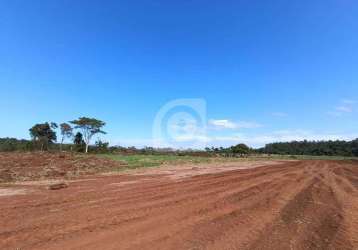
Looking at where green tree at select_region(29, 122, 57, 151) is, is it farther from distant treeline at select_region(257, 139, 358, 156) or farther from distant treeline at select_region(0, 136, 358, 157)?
distant treeline at select_region(257, 139, 358, 156)

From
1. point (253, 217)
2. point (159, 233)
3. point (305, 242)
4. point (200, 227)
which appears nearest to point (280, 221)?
point (253, 217)

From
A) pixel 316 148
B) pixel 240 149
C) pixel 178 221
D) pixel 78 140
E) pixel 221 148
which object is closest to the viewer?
pixel 178 221

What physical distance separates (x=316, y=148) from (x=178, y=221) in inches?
5116

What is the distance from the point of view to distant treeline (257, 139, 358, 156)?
361ft

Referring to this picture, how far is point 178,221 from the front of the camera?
6.55 metres

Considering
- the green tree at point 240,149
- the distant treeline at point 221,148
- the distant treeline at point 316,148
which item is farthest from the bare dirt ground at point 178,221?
the distant treeline at point 316,148

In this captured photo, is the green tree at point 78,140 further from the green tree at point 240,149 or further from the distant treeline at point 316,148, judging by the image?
the distant treeline at point 316,148

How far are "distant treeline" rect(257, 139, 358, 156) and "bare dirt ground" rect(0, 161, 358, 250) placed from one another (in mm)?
113675

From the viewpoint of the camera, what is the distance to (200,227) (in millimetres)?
6020

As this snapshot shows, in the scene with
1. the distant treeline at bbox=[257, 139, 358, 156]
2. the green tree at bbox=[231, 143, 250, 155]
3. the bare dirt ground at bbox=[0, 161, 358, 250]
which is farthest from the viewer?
the distant treeline at bbox=[257, 139, 358, 156]

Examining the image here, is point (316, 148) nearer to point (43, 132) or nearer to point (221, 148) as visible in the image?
point (221, 148)

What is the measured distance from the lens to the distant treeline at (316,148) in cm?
10999

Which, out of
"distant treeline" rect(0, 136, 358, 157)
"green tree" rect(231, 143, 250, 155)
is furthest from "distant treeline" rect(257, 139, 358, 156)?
"green tree" rect(231, 143, 250, 155)

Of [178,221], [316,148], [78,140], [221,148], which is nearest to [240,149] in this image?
[221,148]
